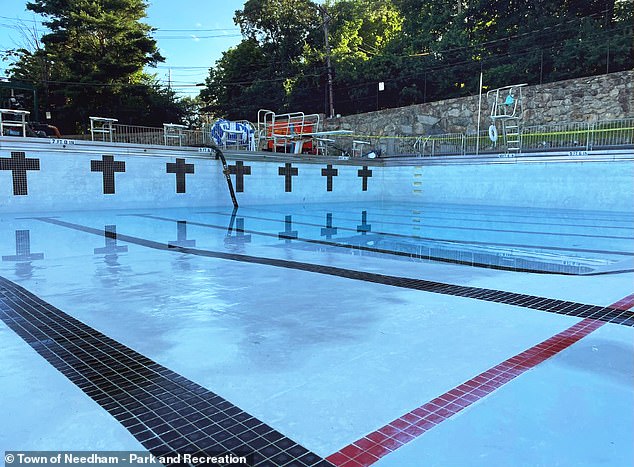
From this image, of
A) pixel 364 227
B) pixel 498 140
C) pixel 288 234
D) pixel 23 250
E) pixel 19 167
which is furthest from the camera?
pixel 498 140

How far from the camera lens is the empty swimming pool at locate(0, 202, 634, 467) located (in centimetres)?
159

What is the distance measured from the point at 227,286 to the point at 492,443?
2.65 metres

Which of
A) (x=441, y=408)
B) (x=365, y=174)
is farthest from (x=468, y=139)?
(x=441, y=408)

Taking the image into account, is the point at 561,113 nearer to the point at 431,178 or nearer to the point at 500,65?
the point at 500,65

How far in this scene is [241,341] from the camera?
2525 millimetres

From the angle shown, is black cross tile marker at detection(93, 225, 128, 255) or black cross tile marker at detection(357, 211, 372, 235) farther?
black cross tile marker at detection(357, 211, 372, 235)

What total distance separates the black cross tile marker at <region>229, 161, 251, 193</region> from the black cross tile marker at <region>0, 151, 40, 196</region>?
5201 mm

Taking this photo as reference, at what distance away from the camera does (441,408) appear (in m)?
1.79

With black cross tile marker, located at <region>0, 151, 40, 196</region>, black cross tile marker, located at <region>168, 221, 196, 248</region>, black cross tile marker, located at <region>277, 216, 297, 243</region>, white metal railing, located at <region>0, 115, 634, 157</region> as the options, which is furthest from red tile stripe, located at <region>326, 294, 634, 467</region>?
white metal railing, located at <region>0, 115, 634, 157</region>

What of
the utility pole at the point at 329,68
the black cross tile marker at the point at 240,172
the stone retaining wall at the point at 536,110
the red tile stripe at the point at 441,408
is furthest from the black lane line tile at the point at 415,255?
the utility pole at the point at 329,68

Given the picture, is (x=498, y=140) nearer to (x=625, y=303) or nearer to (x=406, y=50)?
(x=406, y=50)

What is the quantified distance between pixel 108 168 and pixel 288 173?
18.4 feet

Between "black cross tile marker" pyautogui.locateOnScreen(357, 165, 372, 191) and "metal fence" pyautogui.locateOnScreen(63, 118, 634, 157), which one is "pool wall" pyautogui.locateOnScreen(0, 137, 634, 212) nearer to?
"black cross tile marker" pyautogui.locateOnScreen(357, 165, 372, 191)

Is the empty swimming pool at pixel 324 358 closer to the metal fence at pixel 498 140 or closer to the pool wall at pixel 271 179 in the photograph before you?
the pool wall at pixel 271 179
